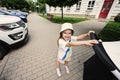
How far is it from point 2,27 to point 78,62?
2.99m

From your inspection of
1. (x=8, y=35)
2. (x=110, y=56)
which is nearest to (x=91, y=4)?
(x=8, y=35)

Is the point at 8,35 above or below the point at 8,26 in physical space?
below

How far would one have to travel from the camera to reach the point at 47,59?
10.6 feet

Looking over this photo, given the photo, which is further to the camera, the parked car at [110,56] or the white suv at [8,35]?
the white suv at [8,35]

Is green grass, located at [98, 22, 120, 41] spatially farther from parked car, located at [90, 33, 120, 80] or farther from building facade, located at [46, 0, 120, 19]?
building facade, located at [46, 0, 120, 19]

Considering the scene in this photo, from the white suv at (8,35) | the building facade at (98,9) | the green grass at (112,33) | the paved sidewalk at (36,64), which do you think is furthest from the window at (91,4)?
the white suv at (8,35)

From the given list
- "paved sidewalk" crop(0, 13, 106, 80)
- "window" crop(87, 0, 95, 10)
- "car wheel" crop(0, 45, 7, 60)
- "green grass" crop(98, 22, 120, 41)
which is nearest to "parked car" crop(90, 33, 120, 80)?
"paved sidewalk" crop(0, 13, 106, 80)

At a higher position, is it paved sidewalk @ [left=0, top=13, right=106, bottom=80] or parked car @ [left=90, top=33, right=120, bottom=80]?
parked car @ [left=90, top=33, right=120, bottom=80]

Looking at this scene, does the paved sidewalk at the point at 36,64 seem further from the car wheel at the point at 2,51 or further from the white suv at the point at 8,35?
the white suv at the point at 8,35

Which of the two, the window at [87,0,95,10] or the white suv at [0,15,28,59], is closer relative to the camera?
the white suv at [0,15,28,59]

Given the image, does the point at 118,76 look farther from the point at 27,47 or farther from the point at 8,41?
the point at 27,47

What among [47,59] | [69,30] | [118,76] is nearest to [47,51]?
[47,59]

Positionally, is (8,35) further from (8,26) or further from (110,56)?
(110,56)

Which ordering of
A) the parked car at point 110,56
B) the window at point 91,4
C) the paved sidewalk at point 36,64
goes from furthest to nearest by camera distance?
the window at point 91,4 → the paved sidewalk at point 36,64 → the parked car at point 110,56
